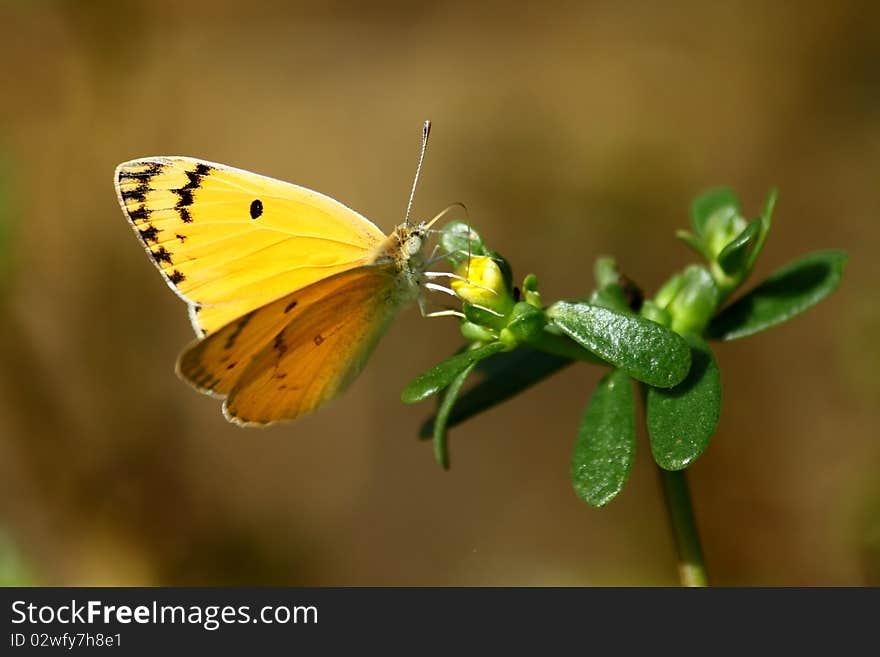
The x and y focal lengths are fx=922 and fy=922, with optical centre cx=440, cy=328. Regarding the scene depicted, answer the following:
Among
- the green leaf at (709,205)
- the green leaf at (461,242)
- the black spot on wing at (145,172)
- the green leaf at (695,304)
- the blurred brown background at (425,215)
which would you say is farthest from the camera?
the blurred brown background at (425,215)

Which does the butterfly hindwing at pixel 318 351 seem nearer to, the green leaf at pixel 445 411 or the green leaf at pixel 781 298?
the green leaf at pixel 445 411

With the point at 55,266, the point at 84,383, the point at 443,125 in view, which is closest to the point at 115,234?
the point at 55,266

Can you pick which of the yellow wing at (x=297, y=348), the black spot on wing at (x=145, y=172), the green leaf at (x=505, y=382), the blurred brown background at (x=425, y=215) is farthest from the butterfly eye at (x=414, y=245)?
the blurred brown background at (x=425, y=215)

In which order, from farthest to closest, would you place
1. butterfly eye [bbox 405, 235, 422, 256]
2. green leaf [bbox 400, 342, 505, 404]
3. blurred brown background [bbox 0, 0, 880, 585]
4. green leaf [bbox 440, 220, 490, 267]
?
blurred brown background [bbox 0, 0, 880, 585], butterfly eye [bbox 405, 235, 422, 256], green leaf [bbox 440, 220, 490, 267], green leaf [bbox 400, 342, 505, 404]

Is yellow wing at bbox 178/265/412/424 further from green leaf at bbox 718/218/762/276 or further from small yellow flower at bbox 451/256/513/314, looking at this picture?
green leaf at bbox 718/218/762/276

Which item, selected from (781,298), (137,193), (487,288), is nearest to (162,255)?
(137,193)

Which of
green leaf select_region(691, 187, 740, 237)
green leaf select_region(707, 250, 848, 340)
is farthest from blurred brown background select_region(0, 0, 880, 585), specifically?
green leaf select_region(691, 187, 740, 237)
